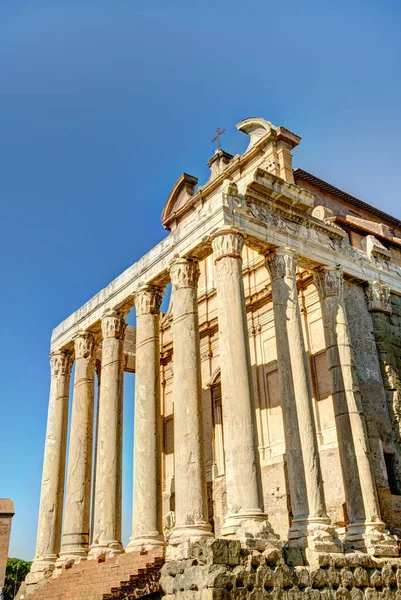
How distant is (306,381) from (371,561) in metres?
4.16

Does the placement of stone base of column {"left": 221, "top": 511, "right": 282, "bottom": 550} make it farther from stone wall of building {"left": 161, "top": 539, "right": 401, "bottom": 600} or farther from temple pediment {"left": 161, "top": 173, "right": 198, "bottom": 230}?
temple pediment {"left": 161, "top": 173, "right": 198, "bottom": 230}

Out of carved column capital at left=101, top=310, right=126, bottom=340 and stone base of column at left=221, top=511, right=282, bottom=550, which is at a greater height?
carved column capital at left=101, top=310, right=126, bottom=340

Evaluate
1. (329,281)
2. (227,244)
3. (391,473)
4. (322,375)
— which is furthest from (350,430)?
(227,244)

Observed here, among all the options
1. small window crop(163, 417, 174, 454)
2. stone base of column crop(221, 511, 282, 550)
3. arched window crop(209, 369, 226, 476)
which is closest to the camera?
stone base of column crop(221, 511, 282, 550)

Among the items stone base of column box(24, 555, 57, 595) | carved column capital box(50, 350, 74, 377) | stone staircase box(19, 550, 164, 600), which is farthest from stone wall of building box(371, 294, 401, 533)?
carved column capital box(50, 350, 74, 377)

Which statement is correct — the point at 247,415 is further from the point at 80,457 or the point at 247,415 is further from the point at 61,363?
the point at 61,363

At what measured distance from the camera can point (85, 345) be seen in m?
20.0

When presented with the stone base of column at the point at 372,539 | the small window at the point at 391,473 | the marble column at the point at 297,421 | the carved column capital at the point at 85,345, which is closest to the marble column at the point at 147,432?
the carved column capital at the point at 85,345

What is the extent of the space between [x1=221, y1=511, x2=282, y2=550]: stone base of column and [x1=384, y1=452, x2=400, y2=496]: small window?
18.5ft

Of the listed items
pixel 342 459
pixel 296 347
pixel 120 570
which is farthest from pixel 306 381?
pixel 120 570

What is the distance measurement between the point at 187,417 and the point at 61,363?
8.25 m

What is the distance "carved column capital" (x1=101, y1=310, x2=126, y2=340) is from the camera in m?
18.7

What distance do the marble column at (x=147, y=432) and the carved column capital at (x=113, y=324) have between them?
1390 millimetres

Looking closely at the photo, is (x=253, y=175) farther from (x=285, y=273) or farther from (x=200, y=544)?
(x=200, y=544)
